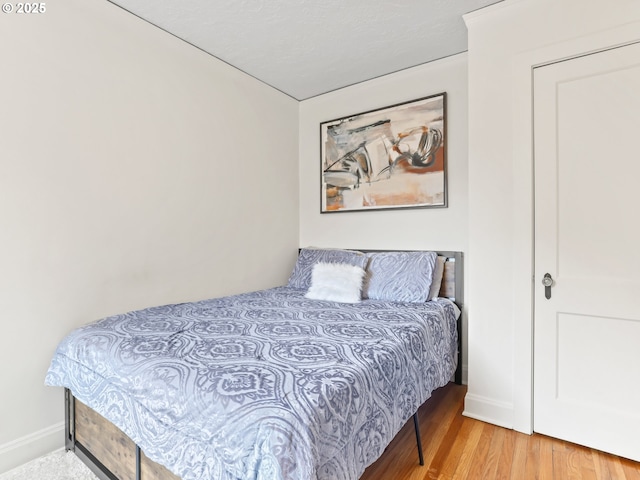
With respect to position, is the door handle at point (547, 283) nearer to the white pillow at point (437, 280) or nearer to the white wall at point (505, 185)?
the white wall at point (505, 185)

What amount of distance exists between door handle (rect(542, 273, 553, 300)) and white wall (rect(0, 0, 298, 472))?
2.25 metres

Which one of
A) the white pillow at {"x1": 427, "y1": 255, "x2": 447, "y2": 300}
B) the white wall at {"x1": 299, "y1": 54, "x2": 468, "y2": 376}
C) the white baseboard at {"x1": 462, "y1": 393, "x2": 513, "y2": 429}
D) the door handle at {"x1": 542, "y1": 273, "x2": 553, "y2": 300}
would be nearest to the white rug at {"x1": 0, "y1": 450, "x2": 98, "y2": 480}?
the white baseboard at {"x1": 462, "y1": 393, "x2": 513, "y2": 429}

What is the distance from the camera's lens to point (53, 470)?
65.1 inches

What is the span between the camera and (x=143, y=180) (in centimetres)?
224

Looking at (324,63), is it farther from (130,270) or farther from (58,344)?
(58,344)

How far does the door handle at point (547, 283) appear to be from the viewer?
1.91 m

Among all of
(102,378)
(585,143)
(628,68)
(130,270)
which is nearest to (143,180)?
(130,270)

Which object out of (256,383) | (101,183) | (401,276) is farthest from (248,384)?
(401,276)

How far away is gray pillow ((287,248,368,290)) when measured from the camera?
9.66 ft

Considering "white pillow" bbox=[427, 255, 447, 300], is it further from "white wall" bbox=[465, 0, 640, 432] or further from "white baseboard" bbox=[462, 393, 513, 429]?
"white baseboard" bbox=[462, 393, 513, 429]

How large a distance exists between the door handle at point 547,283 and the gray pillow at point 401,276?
76 cm

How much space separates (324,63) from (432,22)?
914 millimetres

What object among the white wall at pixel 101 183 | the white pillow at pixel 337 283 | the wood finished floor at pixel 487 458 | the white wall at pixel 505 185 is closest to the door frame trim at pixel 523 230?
the white wall at pixel 505 185

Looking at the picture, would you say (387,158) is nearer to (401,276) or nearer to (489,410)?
(401,276)
